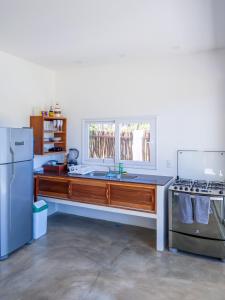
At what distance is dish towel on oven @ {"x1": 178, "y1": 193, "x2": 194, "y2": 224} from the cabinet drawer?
1.80 m

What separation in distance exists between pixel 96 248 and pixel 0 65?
307 centimetres

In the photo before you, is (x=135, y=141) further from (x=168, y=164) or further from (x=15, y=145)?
(x=15, y=145)

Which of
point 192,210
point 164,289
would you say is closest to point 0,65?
point 192,210

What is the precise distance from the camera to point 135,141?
4.27m

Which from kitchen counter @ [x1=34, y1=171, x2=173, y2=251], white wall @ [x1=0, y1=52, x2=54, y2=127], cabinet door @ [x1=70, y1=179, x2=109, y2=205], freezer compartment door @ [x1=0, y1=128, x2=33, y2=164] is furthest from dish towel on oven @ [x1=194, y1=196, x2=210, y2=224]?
white wall @ [x1=0, y1=52, x2=54, y2=127]

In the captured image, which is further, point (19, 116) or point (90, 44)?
point (19, 116)

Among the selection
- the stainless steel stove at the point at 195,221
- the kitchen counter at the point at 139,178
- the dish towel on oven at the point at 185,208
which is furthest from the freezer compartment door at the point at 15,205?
the dish towel on oven at the point at 185,208

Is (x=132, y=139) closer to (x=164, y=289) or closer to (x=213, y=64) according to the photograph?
(x=213, y=64)

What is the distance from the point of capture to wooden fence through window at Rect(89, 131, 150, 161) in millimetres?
4180

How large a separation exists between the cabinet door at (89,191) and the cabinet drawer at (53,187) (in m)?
0.14

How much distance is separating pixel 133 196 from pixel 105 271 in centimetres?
105

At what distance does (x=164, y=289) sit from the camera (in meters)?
2.49

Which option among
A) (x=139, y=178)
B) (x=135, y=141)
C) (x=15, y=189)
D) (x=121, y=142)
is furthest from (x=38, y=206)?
(x=135, y=141)

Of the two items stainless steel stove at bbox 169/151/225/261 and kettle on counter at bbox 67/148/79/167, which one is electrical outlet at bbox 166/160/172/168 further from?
kettle on counter at bbox 67/148/79/167
